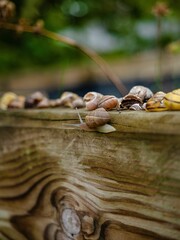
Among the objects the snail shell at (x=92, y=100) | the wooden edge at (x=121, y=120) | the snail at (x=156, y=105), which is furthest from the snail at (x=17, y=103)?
the snail at (x=156, y=105)

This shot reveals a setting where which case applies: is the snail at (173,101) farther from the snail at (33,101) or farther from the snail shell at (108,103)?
the snail at (33,101)

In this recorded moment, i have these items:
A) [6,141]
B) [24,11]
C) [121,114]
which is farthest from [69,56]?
[121,114]

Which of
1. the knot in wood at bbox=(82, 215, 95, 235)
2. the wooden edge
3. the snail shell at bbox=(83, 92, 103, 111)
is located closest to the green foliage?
the wooden edge

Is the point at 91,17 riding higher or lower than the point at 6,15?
higher

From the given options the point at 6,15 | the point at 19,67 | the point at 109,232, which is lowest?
the point at 109,232

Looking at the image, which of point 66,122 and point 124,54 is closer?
point 66,122

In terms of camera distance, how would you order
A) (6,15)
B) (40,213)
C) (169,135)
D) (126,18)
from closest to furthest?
(169,135), (40,213), (6,15), (126,18)

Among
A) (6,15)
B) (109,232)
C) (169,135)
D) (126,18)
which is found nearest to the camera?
(169,135)

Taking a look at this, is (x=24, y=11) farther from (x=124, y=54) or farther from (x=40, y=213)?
(x=124, y=54)
